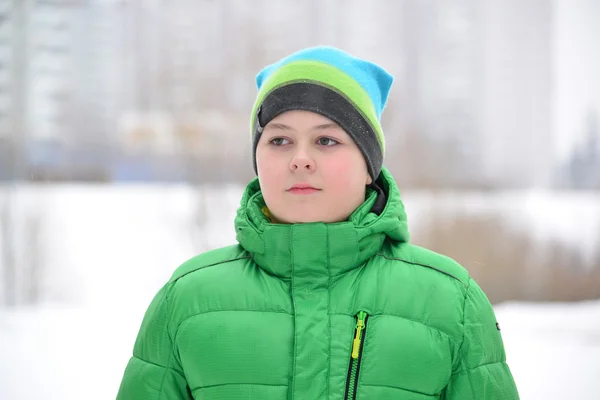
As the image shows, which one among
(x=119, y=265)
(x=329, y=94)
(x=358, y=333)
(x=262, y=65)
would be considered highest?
(x=262, y=65)

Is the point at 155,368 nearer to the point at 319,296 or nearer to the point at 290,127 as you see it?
the point at 319,296

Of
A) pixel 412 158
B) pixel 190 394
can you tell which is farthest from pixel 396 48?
pixel 190 394

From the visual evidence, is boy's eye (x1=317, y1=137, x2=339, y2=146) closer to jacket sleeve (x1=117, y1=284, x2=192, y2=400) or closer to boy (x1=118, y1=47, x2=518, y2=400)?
boy (x1=118, y1=47, x2=518, y2=400)

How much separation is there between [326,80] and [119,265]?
133cm

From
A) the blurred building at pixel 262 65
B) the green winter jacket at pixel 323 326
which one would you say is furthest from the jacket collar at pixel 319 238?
the blurred building at pixel 262 65

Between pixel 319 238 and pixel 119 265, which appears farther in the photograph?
pixel 119 265

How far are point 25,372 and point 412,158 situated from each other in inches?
55.1

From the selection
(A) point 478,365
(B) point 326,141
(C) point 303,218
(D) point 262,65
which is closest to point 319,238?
(C) point 303,218

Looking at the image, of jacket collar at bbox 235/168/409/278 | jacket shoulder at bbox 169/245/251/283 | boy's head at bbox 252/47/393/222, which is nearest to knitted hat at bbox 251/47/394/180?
boy's head at bbox 252/47/393/222

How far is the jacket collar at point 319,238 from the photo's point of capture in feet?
3.42

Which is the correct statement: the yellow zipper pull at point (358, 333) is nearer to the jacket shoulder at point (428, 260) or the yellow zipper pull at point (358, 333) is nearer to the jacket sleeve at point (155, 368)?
the jacket shoulder at point (428, 260)

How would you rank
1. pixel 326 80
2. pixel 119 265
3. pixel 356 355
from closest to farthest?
pixel 356 355, pixel 326 80, pixel 119 265

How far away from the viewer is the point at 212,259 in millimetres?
1167

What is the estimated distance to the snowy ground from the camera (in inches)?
81.4
